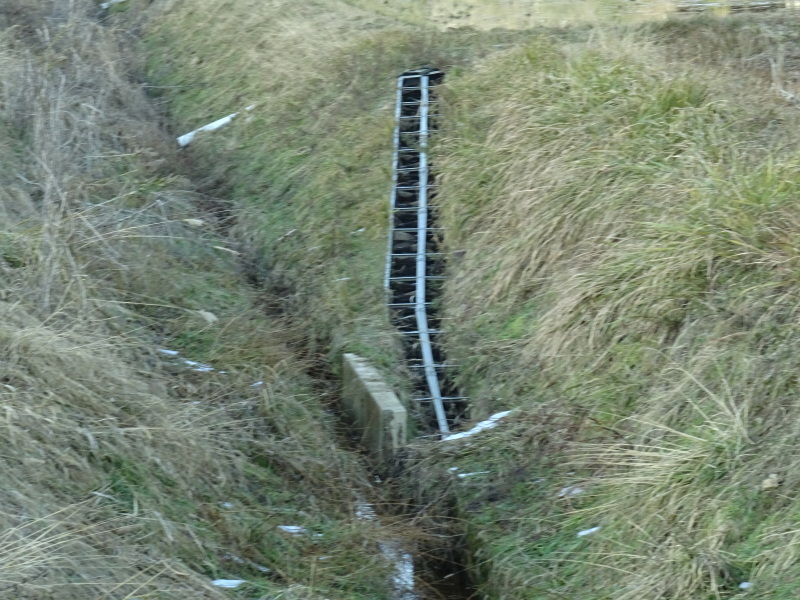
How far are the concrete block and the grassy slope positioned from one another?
0.87ft

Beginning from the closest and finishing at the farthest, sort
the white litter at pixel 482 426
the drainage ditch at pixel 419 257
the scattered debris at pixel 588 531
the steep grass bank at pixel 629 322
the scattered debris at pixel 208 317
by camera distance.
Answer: the steep grass bank at pixel 629 322 < the scattered debris at pixel 588 531 < the white litter at pixel 482 426 < the drainage ditch at pixel 419 257 < the scattered debris at pixel 208 317

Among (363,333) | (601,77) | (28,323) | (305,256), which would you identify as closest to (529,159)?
(601,77)

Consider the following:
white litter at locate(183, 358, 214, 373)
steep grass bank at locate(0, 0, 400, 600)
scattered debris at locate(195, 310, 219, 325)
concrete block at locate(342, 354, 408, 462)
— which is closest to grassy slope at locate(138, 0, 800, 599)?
concrete block at locate(342, 354, 408, 462)

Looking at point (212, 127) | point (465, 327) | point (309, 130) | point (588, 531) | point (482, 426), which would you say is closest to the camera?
point (588, 531)

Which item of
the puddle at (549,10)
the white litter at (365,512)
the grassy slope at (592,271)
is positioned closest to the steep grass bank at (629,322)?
the grassy slope at (592,271)

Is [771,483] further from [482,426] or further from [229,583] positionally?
[229,583]

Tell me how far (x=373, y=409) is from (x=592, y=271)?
6.09 feet

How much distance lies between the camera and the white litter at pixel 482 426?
6.83 m

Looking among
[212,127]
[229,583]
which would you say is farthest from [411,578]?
[212,127]

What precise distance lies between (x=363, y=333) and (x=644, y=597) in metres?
4.13

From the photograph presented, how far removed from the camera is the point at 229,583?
507 cm

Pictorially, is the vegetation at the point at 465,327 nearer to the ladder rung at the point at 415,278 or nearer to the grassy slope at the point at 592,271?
the grassy slope at the point at 592,271

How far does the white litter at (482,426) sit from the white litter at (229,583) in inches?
84.6

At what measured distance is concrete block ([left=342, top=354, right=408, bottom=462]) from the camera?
7.01 m
